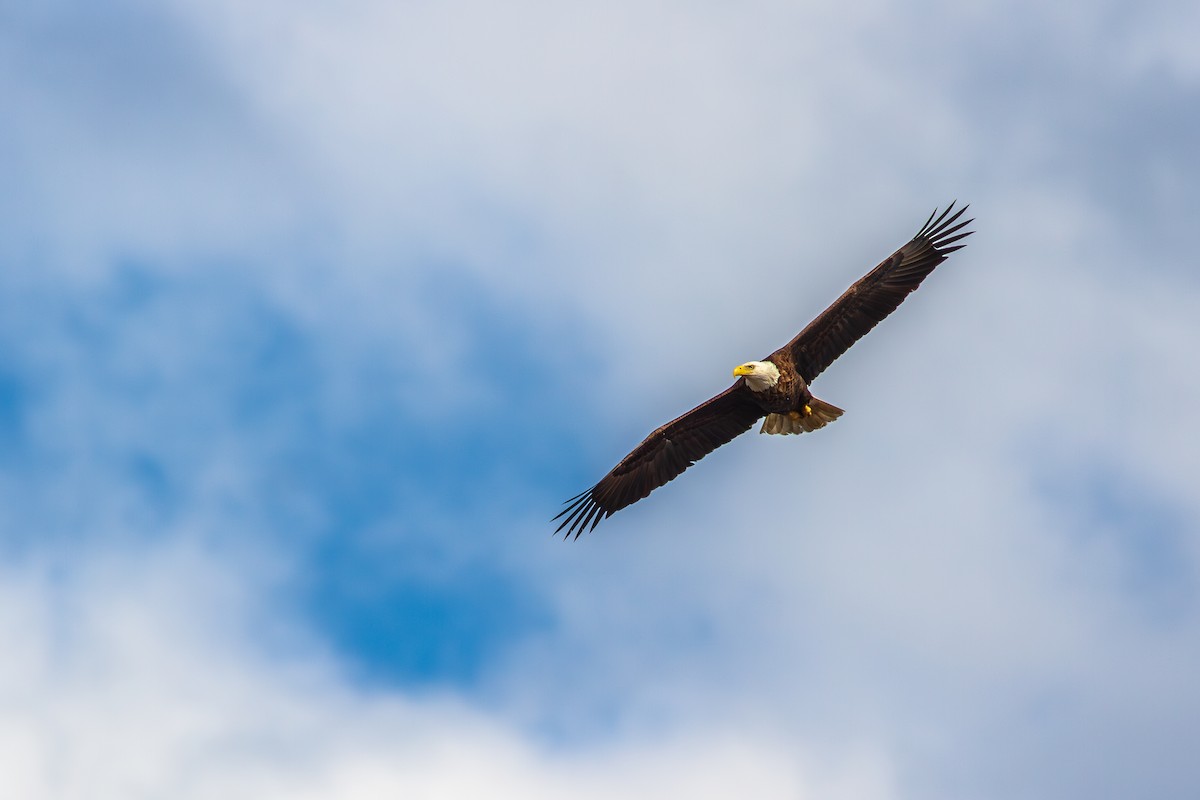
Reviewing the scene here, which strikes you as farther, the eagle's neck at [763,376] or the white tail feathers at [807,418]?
the white tail feathers at [807,418]

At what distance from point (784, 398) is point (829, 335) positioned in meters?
1.15

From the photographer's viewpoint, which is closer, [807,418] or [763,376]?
[763,376]

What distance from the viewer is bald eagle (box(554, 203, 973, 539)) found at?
927 inches

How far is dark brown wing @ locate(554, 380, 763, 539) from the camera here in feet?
81.1

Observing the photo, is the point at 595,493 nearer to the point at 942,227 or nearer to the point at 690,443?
the point at 690,443

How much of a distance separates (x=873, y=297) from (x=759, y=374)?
206cm

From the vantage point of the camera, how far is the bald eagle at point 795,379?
23.5 meters

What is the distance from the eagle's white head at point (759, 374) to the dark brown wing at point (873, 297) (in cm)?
54

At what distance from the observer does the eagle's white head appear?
76.3 ft

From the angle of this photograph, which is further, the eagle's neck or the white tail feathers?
the white tail feathers

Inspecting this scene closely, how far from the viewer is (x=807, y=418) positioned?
24.5 m

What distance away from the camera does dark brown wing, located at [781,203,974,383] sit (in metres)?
23.6

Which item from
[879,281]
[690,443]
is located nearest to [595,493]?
[690,443]

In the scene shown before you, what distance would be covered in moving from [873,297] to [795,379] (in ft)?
5.35
